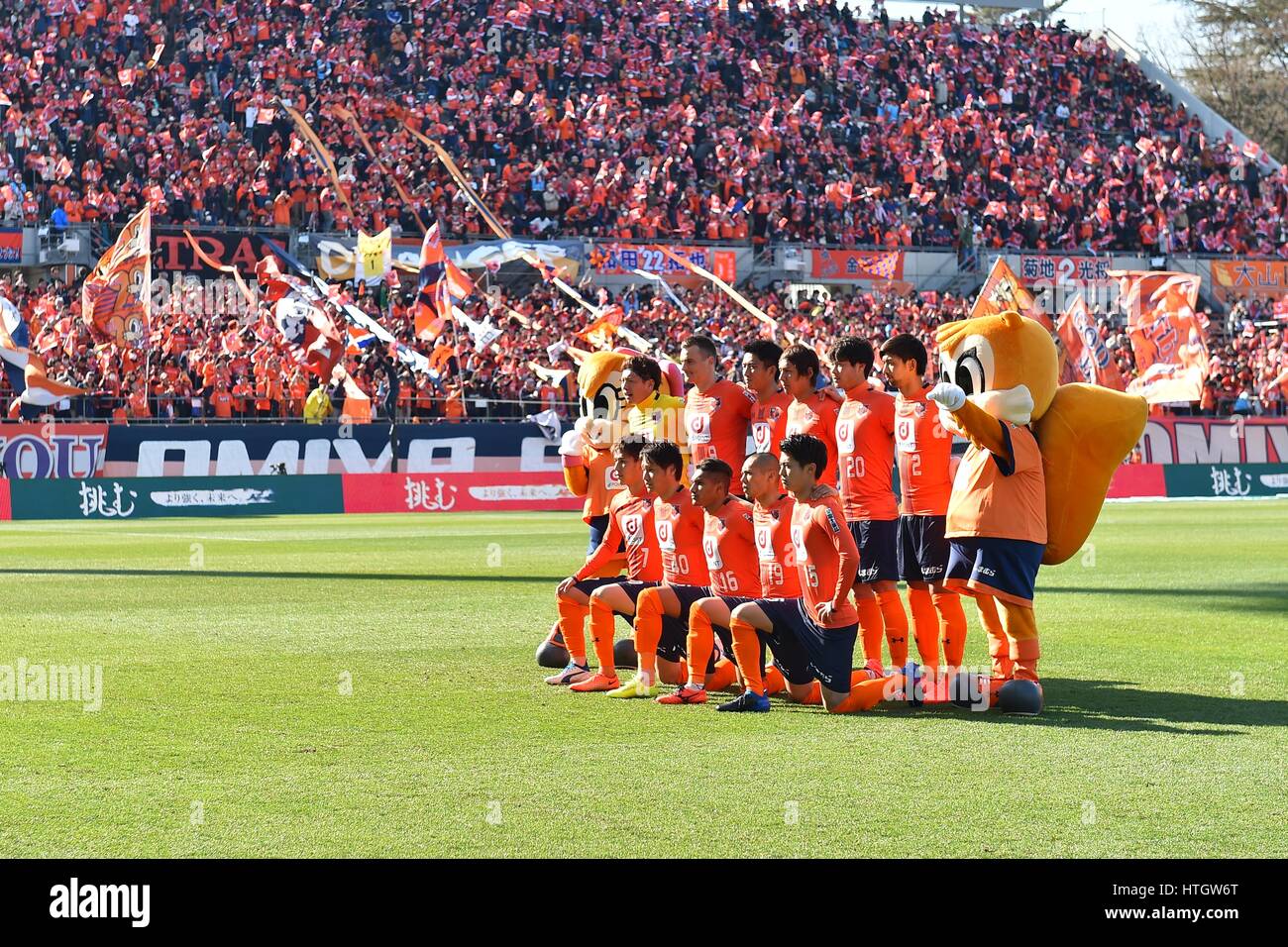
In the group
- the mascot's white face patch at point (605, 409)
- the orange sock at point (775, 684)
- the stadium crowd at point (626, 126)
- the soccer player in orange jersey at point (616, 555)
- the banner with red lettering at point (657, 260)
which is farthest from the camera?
the banner with red lettering at point (657, 260)

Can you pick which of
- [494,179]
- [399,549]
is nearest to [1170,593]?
[399,549]

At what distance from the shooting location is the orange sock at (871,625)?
412 inches

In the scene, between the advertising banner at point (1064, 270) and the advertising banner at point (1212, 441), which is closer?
the advertising banner at point (1212, 441)

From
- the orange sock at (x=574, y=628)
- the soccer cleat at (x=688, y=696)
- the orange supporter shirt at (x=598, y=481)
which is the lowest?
the soccer cleat at (x=688, y=696)

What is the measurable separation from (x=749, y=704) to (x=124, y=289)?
69.9ft

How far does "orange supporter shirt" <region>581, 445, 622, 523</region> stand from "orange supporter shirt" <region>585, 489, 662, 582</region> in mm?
647

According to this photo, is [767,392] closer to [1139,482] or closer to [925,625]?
[925,625]

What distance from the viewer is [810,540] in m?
9.60

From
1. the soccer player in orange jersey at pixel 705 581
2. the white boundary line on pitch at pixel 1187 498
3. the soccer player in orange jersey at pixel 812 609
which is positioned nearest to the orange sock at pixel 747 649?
the soccer player in orange jersey at pixel 812 609

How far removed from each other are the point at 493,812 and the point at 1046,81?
52.6 meters

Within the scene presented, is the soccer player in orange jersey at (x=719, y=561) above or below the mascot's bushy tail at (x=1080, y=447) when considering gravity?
below

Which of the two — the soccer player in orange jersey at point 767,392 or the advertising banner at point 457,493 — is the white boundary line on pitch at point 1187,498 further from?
the soccer player in orange jersey at point 767,392

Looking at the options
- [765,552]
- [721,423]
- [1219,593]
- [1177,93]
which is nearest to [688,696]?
[765,552]
